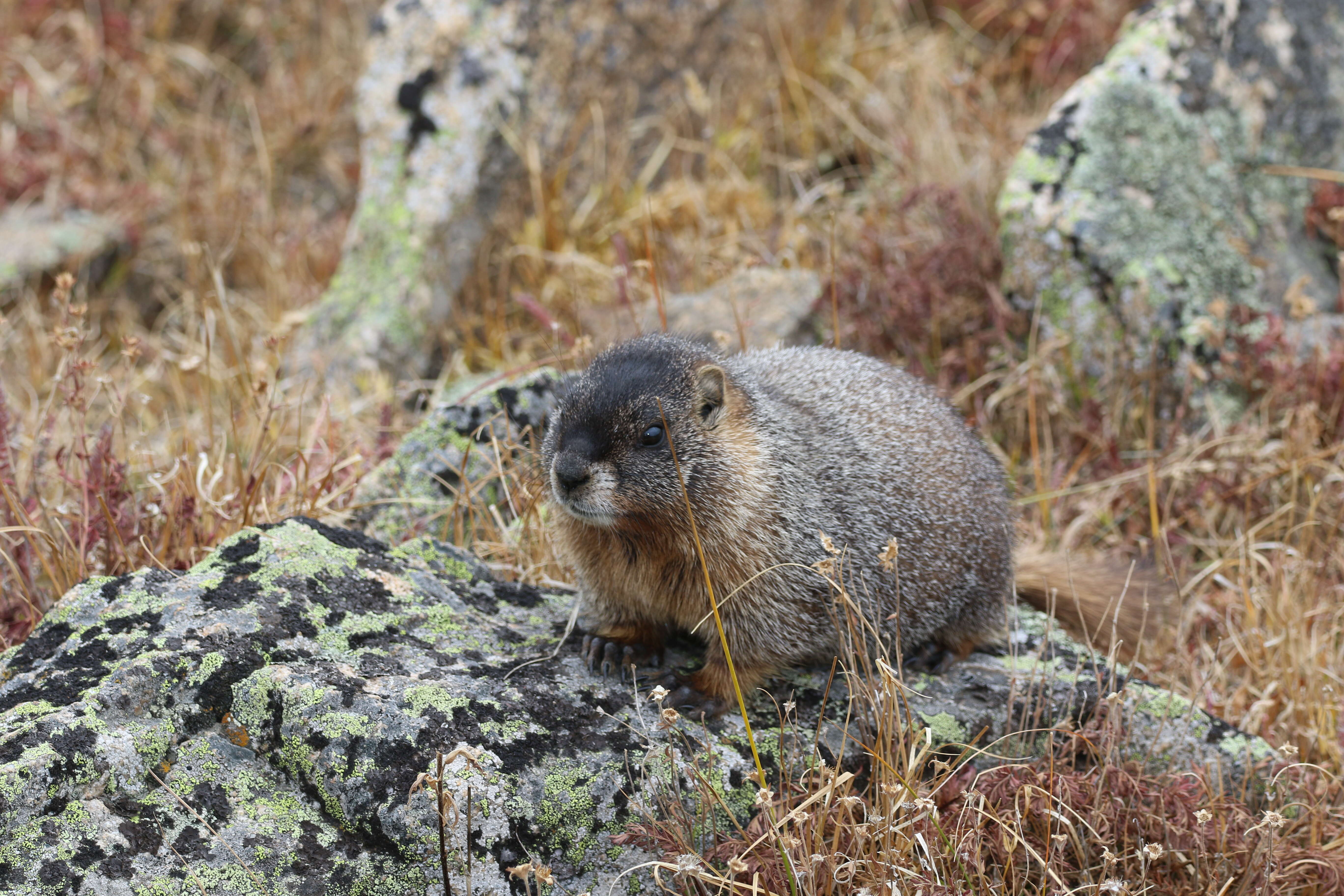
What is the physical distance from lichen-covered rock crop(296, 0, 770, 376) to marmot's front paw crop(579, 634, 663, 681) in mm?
3914

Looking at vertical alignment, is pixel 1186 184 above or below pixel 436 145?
above

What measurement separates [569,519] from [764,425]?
0.79m

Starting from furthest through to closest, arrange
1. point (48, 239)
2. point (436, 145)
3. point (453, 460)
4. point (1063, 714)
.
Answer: point (48, 239) < point (436, 145) < point (453, 460) < point (1063, 714)

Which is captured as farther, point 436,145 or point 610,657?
point 436,145

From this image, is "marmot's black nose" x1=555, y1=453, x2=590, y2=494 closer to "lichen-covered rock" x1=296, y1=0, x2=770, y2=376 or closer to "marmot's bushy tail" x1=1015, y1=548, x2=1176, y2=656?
"marmot's bushy tail" x1=1015, y1=548, x2=1176, y2=656

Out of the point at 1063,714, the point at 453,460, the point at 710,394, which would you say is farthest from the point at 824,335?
the point at 1063,714

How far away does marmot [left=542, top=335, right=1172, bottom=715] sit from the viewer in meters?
3.68


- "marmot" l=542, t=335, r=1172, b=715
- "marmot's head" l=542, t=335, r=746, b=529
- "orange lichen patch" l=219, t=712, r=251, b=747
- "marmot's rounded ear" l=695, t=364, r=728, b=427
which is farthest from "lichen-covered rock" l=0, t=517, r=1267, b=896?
"marmot's rounded ear" l=695, t=364, r=728, b=427

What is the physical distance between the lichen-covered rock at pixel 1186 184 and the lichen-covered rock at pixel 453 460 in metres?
3.07

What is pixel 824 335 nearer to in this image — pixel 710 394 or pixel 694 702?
pixel 710 394

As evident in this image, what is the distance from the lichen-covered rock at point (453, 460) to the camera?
518cm

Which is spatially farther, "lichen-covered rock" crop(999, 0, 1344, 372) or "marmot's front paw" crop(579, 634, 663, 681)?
"lichen-covered rock" crop(999, 0, 1344, 372)

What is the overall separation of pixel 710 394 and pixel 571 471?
0.64 m

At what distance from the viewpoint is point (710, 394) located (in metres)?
3.88
